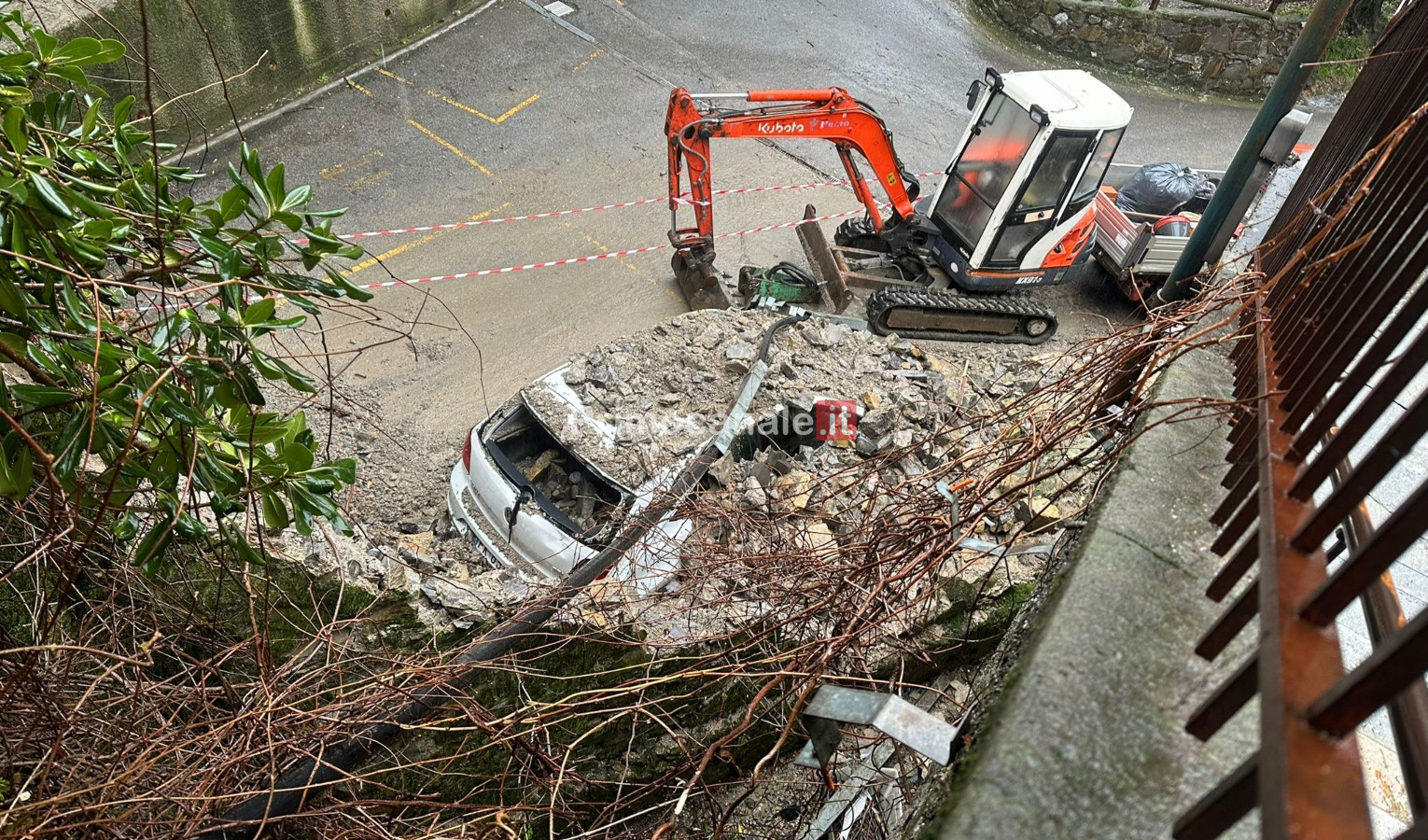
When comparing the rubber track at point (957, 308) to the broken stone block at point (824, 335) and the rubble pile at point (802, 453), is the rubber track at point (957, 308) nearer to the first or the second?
the rubble pile at point (802, 453)

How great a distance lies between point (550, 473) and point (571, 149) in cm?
697

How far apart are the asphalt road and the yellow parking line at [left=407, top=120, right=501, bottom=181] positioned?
0.12 ft

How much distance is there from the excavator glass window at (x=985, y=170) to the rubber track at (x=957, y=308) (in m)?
0.59

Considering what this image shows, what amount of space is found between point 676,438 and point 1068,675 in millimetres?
4718

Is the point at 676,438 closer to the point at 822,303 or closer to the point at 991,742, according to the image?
the point at 822,303

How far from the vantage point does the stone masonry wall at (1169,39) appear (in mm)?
16766

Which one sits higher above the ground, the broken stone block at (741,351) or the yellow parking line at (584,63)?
the broken stone block at (741,351)

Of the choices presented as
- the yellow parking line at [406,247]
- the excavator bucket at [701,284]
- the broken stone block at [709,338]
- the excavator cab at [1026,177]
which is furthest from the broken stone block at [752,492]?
the yellow parking line at [406,247]

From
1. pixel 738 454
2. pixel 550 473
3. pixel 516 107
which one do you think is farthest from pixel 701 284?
pixel 516 107

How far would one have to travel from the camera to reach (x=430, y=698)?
405 centimetres

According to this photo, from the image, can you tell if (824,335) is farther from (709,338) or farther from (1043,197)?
(1043,197)

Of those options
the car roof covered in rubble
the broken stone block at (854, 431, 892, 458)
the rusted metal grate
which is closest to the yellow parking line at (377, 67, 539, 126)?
the car roof covered in rubble

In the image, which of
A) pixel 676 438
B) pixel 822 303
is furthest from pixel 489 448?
pixel 822 303

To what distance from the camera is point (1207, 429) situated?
3330 mm
